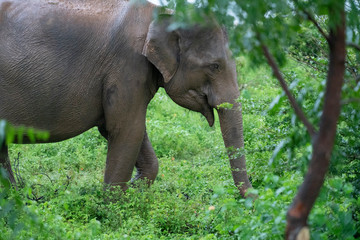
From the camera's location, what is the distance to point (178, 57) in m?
5.64

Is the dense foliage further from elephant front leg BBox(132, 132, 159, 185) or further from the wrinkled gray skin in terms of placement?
the wrinkled gray skin

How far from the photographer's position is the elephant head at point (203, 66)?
Answer: 5.45 m

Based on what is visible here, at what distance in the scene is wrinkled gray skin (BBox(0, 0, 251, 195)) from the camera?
539 centimetres

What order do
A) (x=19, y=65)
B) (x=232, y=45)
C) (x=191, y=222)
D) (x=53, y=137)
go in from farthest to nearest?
1. (x=53, y=137)
2. (x=19, y=65)
3. (x=191, y=222)
4. (x=232, y=45)

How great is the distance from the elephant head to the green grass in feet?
0.65

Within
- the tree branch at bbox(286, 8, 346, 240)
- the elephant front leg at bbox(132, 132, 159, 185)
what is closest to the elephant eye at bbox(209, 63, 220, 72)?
the elephant front leg at bbox(132, 132, 159, 185)

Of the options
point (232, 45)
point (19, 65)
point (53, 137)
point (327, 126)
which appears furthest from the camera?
point (53, 137)

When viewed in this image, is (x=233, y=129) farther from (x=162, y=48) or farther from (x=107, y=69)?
(x=107, y=69)

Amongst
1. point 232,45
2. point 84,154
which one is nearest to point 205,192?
point 84,154

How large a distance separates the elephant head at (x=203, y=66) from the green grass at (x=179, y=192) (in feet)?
0.65

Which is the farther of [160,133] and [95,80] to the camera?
[160,133]

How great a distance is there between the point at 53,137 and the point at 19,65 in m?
0.80

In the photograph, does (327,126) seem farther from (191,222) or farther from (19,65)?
(19,65)

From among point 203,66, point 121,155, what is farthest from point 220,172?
point 203,66
